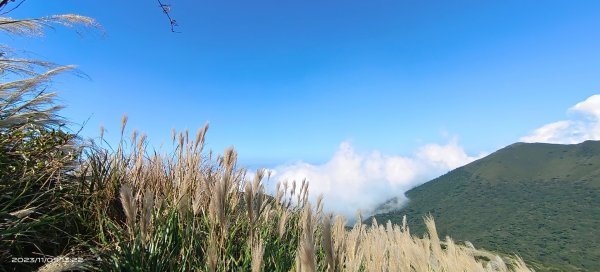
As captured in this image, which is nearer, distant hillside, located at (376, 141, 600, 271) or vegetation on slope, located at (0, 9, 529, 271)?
vegetation on slope, located at (0, 9, 529, 271)

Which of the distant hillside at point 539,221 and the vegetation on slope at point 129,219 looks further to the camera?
the distant hillside at point 539,221

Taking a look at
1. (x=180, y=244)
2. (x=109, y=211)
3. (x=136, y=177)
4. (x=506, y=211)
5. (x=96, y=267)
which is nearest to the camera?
(x=96, y=267)

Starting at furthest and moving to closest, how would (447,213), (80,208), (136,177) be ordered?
(447,213) < (136,177) < (80,208)

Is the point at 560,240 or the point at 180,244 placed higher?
the point at 180,244

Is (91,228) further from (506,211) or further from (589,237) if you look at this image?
(506,211)

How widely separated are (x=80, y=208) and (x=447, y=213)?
653 ft

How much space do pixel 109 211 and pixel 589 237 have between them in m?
170

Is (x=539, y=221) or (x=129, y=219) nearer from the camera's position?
(x=129, y=219)

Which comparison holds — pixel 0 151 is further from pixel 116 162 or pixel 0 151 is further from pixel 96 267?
pixel 96 267

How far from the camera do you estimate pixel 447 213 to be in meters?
183

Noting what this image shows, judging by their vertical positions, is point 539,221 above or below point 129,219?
below

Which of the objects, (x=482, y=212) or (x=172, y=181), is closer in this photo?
(x=172, y=181)

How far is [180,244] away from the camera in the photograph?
2.86 metres

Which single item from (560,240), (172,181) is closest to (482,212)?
(560,240)
